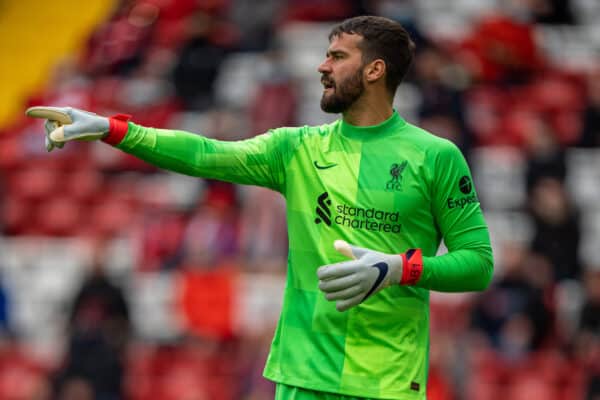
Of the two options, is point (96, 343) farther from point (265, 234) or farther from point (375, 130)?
point (375, 130)

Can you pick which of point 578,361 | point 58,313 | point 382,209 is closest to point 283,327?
point 382,209

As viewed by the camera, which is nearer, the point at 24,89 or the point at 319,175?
the point at 319,175

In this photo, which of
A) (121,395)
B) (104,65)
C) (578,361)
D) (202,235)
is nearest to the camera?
(578,361)

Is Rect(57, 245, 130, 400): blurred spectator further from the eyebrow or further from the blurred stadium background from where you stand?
the eyebrow

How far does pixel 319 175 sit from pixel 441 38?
7654 millimetres

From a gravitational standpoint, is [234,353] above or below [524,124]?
below

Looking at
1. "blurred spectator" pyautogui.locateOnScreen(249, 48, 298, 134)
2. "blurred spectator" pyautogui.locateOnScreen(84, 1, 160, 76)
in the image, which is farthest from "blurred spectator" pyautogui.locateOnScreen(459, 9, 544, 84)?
"blurred spectator" pyautogui.locateOnScreen(84, 1, 160, 76)

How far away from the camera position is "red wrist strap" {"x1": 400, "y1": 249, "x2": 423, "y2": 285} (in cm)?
429

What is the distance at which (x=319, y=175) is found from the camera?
4602 millimetres

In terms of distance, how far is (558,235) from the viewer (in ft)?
30.8

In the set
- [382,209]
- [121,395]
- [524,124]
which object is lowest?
[121,395]

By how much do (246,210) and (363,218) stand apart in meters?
5.90

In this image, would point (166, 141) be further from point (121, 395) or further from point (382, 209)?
point (121, 395)

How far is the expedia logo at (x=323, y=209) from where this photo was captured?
14.9 feet
